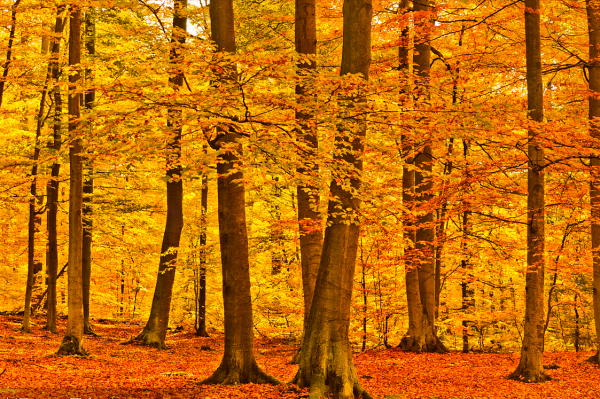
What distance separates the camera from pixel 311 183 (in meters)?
7.44

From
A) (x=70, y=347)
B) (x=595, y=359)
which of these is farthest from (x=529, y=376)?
(x=70, y=347)

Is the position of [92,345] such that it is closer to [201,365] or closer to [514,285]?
[201,365]

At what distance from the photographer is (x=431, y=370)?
11773 mm

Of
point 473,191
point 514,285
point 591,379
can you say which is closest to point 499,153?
point 473,191

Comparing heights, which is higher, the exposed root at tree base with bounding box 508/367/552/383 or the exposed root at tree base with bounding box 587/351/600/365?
the exposed root at tree base with bounding box 508/367/552/383

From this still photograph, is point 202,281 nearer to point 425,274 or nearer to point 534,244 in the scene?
point 425,274

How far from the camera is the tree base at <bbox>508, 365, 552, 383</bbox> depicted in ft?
33.4

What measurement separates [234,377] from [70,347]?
16.4 feet

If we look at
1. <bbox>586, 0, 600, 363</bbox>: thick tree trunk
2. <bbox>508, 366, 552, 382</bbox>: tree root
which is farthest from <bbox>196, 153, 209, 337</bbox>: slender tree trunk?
<bbox>586, 0, 600, 363</bbox>: thick tree trunk

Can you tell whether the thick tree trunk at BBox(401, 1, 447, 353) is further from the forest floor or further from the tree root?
the tree root

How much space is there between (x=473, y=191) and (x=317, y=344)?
6088 millimetres

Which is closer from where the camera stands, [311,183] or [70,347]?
[311,183]

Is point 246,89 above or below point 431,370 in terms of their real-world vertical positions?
above

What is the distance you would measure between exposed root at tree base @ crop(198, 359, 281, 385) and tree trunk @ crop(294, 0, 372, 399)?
675 mm
